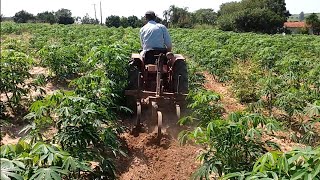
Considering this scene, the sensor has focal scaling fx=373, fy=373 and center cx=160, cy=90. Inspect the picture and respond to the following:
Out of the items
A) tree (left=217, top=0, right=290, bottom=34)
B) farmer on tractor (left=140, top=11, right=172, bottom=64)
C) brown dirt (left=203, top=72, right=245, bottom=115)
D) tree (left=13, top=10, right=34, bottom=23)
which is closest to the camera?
farmer on tractor (left=140, top=11, right=172, bottom=64)

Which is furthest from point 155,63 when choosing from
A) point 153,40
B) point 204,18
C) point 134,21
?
point 204,18

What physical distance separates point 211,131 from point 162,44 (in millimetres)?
3429

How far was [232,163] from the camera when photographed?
341 centimetres

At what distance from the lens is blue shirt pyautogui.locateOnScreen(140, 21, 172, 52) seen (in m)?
6.49

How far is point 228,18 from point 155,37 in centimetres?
4373

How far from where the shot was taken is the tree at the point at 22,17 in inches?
Result: 2638

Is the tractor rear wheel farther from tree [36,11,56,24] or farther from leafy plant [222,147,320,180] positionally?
tree [36,11,56,24]

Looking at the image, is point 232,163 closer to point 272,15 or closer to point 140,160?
point 140,160

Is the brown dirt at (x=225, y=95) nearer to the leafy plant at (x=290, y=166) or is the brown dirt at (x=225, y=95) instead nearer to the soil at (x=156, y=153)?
the soil at (x=156, y=153)

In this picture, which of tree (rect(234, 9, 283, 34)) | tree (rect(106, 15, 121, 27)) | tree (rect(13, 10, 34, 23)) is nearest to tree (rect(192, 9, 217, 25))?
tree (rect(106, 15, 121, 27))

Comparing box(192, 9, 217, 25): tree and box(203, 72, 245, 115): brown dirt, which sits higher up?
box(192, 9, 217, 25): tree

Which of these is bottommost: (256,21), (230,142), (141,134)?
(141,134)

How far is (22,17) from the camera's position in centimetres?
6806

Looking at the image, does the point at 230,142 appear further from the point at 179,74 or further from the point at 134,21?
the point at 134,21
